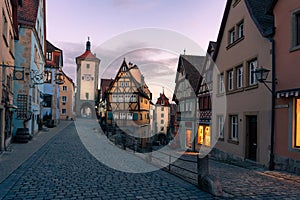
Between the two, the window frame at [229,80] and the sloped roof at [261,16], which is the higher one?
the sloped roof at [261,16]

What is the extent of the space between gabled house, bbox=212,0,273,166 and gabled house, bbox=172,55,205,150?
6.97 m

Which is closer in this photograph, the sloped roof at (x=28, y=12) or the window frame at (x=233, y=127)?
the window frame at (x=233, y=127)

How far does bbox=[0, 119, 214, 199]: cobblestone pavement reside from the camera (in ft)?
21.2

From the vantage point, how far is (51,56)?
4078cm

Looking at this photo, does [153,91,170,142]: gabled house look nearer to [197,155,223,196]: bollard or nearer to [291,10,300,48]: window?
[291,10,300,48]: window

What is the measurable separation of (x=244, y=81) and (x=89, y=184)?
371 inches

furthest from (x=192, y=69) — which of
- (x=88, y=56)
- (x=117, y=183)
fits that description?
(x=88, y=56)

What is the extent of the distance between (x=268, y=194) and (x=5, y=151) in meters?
12.2

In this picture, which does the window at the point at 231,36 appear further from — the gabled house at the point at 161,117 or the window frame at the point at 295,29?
the gabled house at the point at 161,117

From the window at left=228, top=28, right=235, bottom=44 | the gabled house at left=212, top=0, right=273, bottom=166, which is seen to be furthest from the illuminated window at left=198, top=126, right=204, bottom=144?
the window at left=228, top=28, right=235, bottom=44

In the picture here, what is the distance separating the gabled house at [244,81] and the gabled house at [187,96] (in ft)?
22.9

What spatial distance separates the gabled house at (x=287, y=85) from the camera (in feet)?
31.7

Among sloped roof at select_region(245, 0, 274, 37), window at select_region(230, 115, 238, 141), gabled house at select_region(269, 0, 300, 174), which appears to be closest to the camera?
gabled house at select_region(269, 0, 300, 174)

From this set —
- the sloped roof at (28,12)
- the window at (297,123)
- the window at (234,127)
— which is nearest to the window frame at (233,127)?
the window at (234,127)
